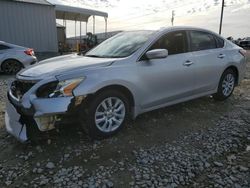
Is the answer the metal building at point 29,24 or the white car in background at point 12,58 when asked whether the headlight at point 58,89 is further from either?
the metal building at point 29,24

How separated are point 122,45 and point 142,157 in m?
1.97

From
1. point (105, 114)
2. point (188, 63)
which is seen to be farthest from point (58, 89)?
point (188, 63)

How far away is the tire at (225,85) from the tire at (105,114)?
8.36 ft

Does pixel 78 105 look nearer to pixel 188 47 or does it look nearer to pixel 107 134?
pixel 107 134

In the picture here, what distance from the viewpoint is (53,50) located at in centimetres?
1864

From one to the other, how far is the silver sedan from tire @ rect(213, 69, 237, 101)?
0.23m

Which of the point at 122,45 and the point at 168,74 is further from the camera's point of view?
the point at 122,45

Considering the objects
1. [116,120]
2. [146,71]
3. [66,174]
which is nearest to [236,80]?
[146,71]

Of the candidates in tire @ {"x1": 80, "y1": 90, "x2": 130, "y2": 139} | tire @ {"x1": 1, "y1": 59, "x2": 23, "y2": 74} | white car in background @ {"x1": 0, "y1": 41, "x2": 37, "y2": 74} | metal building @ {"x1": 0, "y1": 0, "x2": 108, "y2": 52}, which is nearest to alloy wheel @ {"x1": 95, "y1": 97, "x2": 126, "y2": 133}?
tire @ {"x1": 80, "y1": 90, "x2": 130, "y2": 139}

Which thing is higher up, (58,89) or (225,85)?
(58,89)

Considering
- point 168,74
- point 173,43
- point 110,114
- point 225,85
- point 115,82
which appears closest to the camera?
point 115,82

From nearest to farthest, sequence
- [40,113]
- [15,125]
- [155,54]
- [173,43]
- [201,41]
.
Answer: [40,113], [15,125], [155,54], [173,43], [201,41]

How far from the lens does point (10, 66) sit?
32.6ft

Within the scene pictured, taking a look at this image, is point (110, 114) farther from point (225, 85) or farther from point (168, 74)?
point (225, 85)
